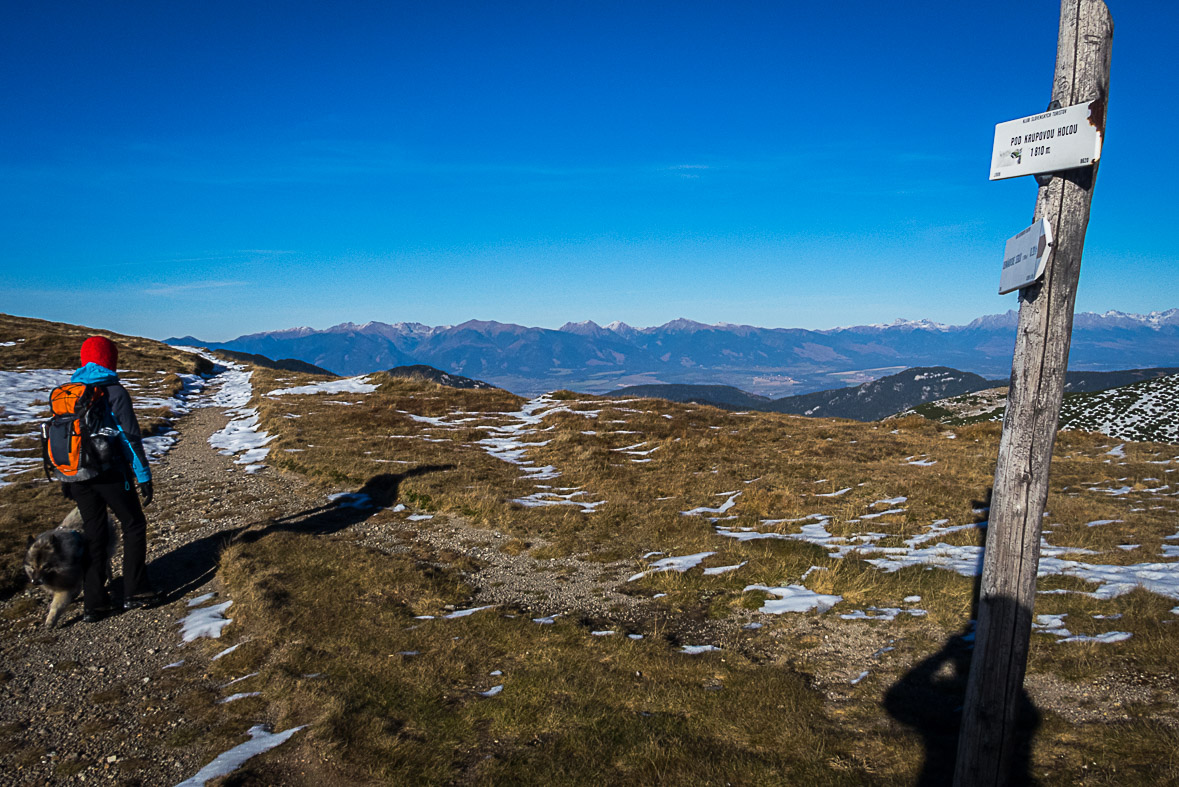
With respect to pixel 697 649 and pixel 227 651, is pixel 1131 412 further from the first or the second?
pixel 227 651

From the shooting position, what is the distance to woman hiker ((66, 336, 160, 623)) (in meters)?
8.86

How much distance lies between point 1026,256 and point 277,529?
47.6 feet

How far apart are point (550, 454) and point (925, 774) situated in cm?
1857

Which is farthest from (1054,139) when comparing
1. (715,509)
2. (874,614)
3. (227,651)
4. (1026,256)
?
(715,509)

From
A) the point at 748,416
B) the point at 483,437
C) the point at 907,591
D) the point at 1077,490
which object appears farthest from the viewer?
the point at 748,416

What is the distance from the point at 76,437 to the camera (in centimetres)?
852

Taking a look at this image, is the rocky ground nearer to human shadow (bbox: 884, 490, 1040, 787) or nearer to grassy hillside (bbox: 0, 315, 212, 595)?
human shadow (bbox: 884, 490, 1040, 787)

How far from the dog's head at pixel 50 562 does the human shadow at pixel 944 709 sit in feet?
39.3

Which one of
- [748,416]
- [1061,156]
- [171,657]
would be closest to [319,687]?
[171,657]

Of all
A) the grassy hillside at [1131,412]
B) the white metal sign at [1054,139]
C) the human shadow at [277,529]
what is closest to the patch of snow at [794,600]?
the white metal sign at [1054,139]

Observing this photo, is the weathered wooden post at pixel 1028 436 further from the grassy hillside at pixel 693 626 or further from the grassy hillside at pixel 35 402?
the grassy hillside at pixel 35 402

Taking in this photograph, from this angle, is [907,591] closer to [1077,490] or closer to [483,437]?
[1077,490]

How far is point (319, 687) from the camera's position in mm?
6789

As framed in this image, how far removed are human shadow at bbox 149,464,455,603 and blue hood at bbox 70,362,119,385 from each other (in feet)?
13.0
